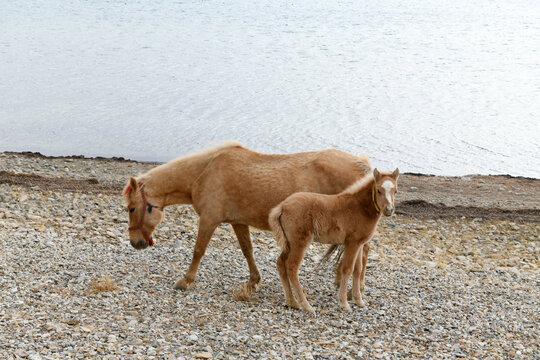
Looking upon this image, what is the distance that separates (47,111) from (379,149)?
15.2 m

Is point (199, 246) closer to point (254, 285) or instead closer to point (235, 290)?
point (235, 290)

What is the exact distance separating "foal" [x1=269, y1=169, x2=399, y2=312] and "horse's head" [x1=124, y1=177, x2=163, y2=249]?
2.06 metres

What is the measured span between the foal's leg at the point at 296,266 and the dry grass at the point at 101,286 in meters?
2.52

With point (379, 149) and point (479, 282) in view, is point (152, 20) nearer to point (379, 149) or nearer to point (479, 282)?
point (379, 149)

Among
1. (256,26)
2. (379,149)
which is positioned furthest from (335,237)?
(256,26)

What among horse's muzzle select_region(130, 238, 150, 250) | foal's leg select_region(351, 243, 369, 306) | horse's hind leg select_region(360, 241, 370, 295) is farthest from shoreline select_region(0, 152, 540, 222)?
foal's leg select_region(351, 243, 369, 306)

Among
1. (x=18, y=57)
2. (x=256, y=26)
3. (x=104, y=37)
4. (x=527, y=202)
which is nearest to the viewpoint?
(x=527, y=202)

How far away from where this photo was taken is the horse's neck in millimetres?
9500

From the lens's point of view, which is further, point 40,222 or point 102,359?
point 40,222

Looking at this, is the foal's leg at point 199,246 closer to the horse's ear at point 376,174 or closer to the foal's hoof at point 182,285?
the foal's hoof at point 182,285

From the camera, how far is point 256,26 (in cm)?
4916

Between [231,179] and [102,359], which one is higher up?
[231,179]

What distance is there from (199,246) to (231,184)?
109 centimetres

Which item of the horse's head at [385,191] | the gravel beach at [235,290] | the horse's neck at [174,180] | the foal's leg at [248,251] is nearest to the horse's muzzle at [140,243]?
the gravel beach at [235,290]
